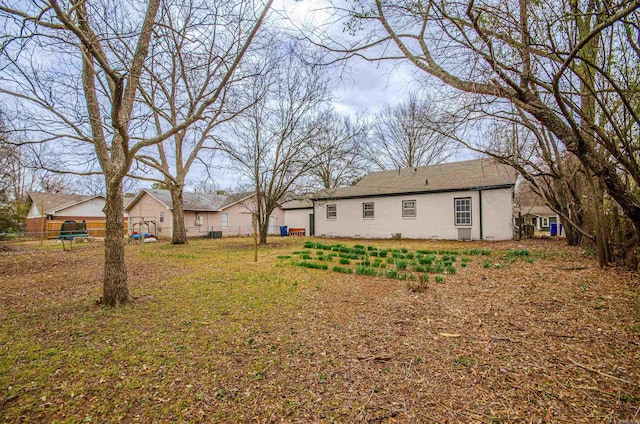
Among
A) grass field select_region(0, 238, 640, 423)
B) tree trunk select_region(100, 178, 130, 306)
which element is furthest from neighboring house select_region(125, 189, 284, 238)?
grass field select_region(0, 238, 640, 423)

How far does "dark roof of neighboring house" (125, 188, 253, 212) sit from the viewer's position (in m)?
23.9

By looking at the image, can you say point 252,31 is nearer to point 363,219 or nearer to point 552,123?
point 552,123

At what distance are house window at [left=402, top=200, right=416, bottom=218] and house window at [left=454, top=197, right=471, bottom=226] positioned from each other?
237 cm

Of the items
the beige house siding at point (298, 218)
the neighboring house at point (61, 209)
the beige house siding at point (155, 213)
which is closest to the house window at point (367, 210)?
the beige house siding at point (298, 218)

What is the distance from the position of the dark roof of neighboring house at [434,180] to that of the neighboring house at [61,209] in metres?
23.5

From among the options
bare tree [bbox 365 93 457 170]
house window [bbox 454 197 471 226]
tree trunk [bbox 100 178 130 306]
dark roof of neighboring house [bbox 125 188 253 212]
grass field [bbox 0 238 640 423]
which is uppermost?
bare tree [bbox 365 93 457 170]

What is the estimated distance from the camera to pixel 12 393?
8.41 ft

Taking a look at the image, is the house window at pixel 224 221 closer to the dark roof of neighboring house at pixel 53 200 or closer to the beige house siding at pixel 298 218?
the beige house siding at pixel 298 218

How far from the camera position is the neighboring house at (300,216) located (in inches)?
1012

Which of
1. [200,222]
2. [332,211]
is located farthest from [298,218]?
[200,222]

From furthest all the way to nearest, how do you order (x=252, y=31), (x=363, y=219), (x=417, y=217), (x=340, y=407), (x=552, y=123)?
(x=363, y=219), (x=417, y=217), (x=252, y=31), (x=552, y=123), (x=340, y=407)

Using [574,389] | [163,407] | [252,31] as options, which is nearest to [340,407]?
[163,407]

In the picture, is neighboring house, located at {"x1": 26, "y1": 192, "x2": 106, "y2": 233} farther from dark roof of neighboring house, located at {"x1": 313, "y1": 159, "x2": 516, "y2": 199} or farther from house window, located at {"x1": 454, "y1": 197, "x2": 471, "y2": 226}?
house window, located at {"x1": 454, "y1": 197, "x2": 471, "y2": 226}

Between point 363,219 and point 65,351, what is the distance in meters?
17.4
